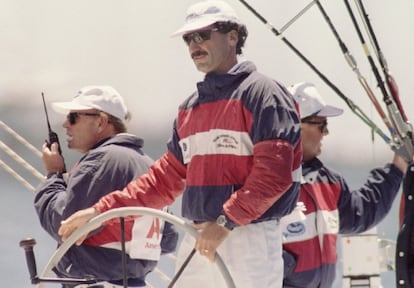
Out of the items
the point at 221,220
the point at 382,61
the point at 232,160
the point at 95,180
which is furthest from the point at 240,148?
the point at 95,180

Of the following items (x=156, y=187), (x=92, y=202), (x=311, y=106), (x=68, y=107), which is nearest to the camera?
(x=156, y=187)

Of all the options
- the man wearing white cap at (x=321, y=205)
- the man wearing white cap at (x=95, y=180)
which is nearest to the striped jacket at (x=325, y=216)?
the man wearing white cap at (x=321, y=205)

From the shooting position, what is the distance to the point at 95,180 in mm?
2877

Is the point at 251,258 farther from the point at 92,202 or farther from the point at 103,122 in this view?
the point at 103,122

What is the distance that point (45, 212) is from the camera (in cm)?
293

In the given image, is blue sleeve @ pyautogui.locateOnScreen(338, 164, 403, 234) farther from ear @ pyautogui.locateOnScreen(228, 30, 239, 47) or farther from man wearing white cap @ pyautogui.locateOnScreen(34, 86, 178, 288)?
ear @ pyautogui.locateOnScreen(228, 30, 239, 47)

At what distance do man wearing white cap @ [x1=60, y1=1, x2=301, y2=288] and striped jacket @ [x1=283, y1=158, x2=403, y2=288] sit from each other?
0.45 m

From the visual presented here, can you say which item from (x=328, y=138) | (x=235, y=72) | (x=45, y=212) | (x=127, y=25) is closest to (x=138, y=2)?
(x=127, y=25)

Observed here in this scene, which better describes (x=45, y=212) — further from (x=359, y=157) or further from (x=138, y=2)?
(x=138, y=2)

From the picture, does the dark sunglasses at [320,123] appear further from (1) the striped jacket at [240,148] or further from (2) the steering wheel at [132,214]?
(2) the steering wheel at [132,214]

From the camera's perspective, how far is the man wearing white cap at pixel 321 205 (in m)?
3.01

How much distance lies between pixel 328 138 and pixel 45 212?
5.98 feet

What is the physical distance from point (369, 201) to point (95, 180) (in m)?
0.77

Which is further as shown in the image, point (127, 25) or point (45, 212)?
point (127, 25)
